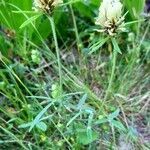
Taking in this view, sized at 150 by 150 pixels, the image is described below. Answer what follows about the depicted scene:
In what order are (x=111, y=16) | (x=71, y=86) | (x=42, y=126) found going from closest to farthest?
1. (x=111, y=16)
2. (x=42, y=126)
3. (x=71, y=86)

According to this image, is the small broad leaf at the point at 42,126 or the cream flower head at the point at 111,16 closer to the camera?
the cream flower head at the point at 111,16

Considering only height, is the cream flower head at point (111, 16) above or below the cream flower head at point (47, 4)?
below

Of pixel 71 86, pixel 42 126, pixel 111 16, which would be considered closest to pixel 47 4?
pixel 111 16

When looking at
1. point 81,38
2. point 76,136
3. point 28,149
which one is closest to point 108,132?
point 76,136

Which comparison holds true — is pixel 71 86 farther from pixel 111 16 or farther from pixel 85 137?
pixel 111 16

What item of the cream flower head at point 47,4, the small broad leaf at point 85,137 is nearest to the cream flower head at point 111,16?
the cream flower head at point 47,4

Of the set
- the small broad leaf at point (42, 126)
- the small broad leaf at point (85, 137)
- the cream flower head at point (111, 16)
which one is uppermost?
the cream flower head at point (111, 16)

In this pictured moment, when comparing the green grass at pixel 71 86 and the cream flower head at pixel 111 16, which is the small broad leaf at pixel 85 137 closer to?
the green grass at pixel 71 86

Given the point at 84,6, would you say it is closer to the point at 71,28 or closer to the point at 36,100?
the point at 71,28
